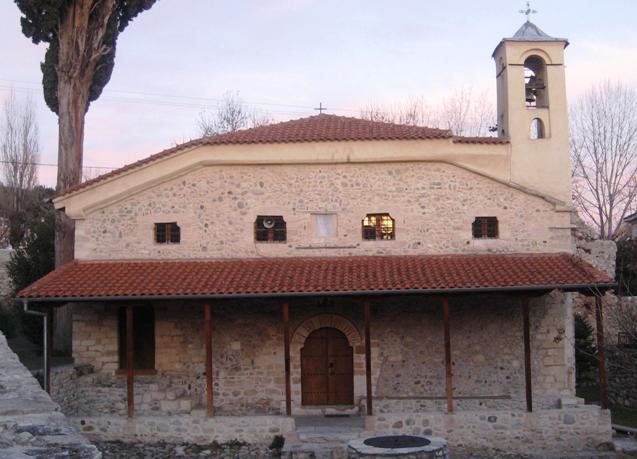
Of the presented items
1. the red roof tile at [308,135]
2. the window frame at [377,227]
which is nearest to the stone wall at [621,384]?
the window frame at [377,227]

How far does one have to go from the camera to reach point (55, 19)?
667 inches

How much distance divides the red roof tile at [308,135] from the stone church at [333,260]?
5 centimetres

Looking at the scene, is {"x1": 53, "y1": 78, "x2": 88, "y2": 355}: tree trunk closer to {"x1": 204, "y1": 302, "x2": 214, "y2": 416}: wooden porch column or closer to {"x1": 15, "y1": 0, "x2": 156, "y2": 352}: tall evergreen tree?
{"x1": 15, "y1": 0, "x2": 156, "y2": 352}: tall evergreen tree

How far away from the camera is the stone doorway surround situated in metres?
14.0

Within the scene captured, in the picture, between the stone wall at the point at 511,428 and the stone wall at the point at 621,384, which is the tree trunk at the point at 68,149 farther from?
the stone wall at the point at 621,384

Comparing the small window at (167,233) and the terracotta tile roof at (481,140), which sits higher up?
the terracotta tile roof at (481,140)

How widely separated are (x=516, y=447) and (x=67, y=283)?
8378 millimetres

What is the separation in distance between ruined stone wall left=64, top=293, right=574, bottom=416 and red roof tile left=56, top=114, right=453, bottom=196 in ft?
9.58

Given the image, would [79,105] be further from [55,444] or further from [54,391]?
[55,444]

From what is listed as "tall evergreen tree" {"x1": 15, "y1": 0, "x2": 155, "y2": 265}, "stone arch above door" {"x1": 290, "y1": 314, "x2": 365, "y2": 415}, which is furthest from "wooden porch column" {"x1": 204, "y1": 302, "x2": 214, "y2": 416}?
"tall evergreen tree" {"x1": 15, "y1": 0, "x2": 155, "y2": 265}

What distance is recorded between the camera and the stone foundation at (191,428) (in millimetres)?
12469

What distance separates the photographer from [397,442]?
920cm

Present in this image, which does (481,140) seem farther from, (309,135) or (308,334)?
(308,334)

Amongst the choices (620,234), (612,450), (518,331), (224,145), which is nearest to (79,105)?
(224,145)
